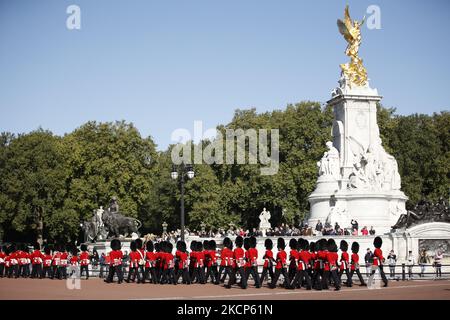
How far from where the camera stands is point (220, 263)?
29.7 meters

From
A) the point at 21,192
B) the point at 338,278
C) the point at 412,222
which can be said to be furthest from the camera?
the point at 21,192

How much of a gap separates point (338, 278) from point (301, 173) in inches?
1688

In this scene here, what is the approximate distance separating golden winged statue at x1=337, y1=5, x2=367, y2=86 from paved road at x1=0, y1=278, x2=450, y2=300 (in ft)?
80.7

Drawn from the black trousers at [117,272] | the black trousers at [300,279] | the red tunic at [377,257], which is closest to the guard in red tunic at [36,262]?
the black trousers at [117,272]

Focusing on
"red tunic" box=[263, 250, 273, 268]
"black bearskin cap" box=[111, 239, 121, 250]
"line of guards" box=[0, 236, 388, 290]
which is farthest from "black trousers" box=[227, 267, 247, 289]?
"black bearskin cap" box=[111, 239, 121, 250]

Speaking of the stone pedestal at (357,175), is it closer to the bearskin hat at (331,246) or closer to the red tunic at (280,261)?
the bearskin hat at (331,246)

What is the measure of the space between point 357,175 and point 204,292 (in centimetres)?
2545

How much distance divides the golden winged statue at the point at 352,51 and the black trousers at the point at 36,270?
25.3 m

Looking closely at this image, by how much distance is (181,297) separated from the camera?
874 inches

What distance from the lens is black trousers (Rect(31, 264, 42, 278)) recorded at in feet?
113

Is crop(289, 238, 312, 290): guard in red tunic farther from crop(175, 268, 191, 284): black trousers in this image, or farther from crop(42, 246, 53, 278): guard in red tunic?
crop(42, 246, 53, 278): guard in red tunic

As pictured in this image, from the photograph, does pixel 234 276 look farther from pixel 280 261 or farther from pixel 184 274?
pixel 184 274
